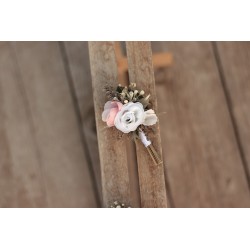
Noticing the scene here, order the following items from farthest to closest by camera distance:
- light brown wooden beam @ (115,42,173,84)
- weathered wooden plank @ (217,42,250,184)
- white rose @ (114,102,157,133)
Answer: weathered wooden plank @ (217,42,250,184) < light brown wooden beam @ (115,42,173,84) < white rose @ (114,102,157,133)

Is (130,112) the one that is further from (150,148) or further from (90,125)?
(90,125)

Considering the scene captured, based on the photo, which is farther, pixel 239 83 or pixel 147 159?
pixel 239 83

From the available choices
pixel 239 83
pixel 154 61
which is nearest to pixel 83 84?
pixel 154 61

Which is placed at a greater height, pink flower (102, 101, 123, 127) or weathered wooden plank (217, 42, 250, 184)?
weathered wooden plank (217, 42, 250, 184)

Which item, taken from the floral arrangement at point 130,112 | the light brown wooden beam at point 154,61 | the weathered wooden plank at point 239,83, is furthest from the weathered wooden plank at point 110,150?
the weathered wooden plank at point 239,83

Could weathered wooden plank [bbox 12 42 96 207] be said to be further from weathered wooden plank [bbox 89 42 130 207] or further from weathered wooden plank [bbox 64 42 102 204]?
weathered wooden plank [bbox 89 42 130 207]

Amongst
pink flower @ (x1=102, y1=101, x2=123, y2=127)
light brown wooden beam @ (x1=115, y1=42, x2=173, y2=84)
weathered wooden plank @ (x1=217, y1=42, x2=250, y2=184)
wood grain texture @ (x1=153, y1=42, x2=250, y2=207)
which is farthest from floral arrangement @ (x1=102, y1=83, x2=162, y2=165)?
weathered wooden plank @ (x1=217, y1=42, x2=250, y2=184)
